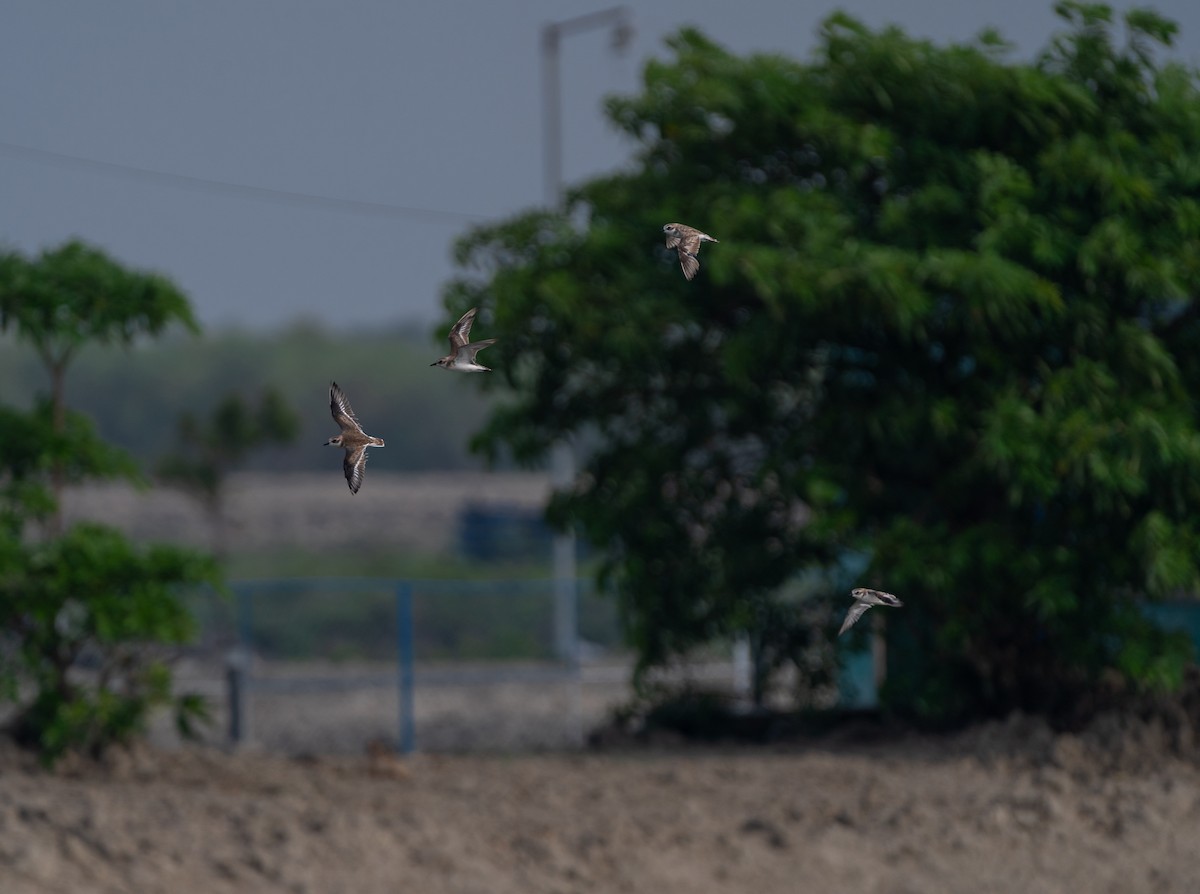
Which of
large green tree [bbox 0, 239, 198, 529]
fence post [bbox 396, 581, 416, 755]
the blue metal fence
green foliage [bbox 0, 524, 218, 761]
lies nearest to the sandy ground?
green foliage [bbox 0, 524, 218, 761]

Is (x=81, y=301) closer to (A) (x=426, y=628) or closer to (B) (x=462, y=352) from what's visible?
(B) (x=462, y=352)

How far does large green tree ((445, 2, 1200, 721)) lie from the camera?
282 inches

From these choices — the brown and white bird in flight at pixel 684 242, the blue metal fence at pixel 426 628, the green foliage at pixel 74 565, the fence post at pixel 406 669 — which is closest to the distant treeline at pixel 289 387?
the blue metal fence at pixel 426 628

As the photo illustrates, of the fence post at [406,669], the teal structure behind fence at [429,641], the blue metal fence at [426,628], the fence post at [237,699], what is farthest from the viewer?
the blue metal fence at [426,628]

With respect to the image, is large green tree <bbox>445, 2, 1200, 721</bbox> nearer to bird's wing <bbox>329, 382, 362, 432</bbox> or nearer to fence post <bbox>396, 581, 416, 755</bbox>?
fence post <bbox>396, 581, 416, 755</bbox>

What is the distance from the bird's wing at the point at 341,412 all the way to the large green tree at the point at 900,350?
159 inches

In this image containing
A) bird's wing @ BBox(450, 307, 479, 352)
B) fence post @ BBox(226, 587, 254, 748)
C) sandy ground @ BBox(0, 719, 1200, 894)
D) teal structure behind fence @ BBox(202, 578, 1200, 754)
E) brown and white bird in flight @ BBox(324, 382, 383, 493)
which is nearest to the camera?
brown and white bird in flight @ BBox(324, 382, 383, 493)

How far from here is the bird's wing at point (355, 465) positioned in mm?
3057

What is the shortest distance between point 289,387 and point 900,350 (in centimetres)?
→ 4655

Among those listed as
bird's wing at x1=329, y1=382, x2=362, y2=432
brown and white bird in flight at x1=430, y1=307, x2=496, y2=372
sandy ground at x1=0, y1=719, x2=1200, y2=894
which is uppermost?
brown and white bird in flight at x1=430, y1=307, x2=496, y2=372

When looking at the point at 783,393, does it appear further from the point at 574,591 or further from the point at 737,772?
the point at 574,591

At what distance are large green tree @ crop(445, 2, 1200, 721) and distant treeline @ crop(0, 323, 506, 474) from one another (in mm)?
39234

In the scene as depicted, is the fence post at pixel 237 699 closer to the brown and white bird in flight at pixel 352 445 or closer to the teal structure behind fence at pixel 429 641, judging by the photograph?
the teal structure behind fence at pixel 429 641

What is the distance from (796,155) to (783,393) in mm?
1259
